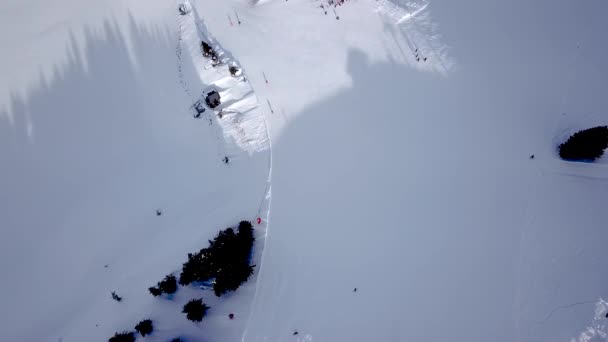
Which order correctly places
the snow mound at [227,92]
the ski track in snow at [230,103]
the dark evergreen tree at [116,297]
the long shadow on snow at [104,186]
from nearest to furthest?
1. the dark evergreen tree at [116,297]
2. the long shadow on snow at [104,186]
3. the ski track in snow at [230,103]
4. the snow mound at [227,92]

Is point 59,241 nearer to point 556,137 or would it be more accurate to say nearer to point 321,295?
point 321,295

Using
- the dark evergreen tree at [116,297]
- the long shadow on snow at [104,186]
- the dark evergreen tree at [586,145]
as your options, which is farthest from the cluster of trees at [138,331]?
the dark evergreen tree at [586,145]

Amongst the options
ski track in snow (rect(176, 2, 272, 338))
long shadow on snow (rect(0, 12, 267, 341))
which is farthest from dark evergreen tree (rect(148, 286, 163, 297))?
ski track in snow (rect(176, 2, 272, 338))

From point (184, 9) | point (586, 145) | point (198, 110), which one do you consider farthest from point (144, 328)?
point (586, 145)

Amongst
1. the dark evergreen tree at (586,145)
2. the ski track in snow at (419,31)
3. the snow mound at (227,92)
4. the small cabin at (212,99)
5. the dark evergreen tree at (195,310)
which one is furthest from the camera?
the small cabin at (212,99)

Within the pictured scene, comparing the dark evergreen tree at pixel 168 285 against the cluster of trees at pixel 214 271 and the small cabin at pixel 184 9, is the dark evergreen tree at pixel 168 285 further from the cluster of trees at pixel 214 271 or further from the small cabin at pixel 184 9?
the small cabin at pixel 184 9

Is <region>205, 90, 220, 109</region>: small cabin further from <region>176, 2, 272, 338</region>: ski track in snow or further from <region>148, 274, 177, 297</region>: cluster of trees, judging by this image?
<region>148, 274, 177, 297</region>: cluster of trees

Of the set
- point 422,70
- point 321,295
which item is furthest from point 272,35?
point 321,295

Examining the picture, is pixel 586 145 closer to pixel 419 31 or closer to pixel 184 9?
pixel 419 31
